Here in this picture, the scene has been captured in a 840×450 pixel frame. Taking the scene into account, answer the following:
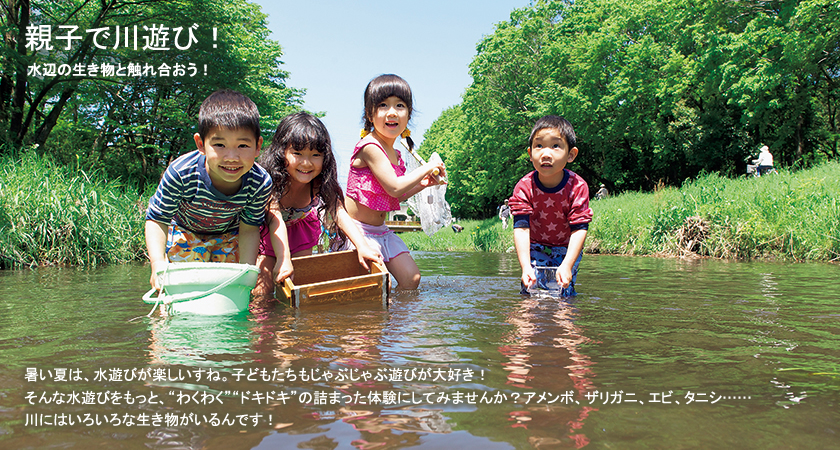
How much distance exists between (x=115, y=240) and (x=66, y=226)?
73cm

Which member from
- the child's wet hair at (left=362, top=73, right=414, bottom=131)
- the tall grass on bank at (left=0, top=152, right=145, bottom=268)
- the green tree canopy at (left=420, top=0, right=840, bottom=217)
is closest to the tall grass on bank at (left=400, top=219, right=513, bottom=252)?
the green tree canopy at (left=420, top=0, right=840, bottom=217)

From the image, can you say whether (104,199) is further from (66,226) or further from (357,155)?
(357,155)

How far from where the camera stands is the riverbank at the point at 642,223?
7.82 metres

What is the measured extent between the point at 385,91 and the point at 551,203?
1.62 m

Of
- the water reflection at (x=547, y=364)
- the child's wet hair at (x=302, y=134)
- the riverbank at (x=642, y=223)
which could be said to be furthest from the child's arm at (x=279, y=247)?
the riverbank at (x=642, y=223)

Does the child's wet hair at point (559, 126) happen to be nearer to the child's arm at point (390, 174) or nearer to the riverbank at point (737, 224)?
the child's arm at point (390, 174)

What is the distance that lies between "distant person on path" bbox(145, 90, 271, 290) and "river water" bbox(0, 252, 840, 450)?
55 centimetres

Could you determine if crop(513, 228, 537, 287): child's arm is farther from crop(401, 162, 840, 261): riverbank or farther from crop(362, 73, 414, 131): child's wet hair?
crop(401, 162, 840, 261): riverbank

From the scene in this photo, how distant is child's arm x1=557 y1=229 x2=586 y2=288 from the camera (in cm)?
385

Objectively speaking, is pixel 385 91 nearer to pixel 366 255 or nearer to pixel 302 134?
pixel 302 134

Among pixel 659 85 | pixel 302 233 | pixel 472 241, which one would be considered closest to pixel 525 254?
pixel 302 233

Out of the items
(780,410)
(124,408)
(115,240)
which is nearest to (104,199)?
(115,240)

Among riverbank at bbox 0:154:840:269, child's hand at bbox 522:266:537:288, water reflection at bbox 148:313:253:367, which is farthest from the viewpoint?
riverbank at bbox 0:154:840:269

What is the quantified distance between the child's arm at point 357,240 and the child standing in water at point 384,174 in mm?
345
